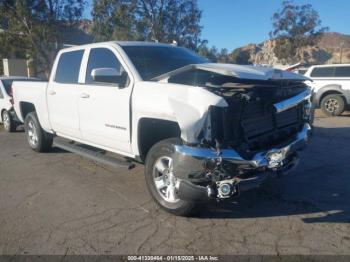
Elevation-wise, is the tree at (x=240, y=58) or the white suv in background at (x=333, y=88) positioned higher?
the tree at (x=240, y=58)

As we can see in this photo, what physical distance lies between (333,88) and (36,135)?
988 centimetres

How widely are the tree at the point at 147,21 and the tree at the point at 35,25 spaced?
490 centimetres

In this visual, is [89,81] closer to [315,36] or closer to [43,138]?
[43,138]

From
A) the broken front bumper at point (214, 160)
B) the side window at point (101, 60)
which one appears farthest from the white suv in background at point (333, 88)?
the broken front bumper at point (214, 160)

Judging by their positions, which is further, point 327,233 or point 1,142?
point 1,142

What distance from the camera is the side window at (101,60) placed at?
16.9 feet

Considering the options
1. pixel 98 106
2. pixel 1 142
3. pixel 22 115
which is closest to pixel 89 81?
pixel 98 106

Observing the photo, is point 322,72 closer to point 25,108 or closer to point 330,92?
point 330,92

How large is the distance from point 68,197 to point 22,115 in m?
3.67

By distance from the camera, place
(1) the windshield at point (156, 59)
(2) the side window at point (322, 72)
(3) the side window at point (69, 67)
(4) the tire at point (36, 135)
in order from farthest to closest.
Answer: (2) the side window at point (322, 72), (4) the tire at point (36, 135), (3) the side window at point (69, 67), (1) the windshield at point (156, 59)

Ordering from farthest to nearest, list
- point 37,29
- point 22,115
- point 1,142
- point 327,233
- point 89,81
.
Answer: point 37,29 < point 1,142 < point 22,115 < point 89,81 < point 327,233

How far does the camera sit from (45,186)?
18.0 feet

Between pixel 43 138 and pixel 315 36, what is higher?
pixel 315 36

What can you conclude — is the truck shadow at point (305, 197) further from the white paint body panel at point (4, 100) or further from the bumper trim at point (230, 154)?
the white paint body panel at point (4, 100)
